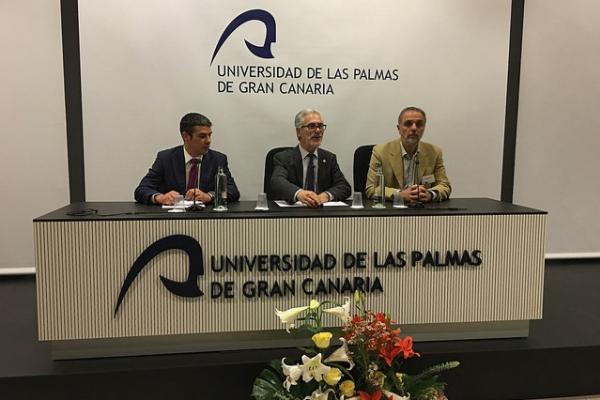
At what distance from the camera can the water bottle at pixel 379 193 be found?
Result: 262cm

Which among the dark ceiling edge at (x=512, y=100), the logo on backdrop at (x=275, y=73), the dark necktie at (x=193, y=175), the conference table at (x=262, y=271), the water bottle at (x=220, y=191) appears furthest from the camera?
the dark ceiling edge at (x=512, y=100)

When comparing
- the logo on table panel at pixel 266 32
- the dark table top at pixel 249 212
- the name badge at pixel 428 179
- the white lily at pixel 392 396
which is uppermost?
the logo on table panel at pixel 266 32

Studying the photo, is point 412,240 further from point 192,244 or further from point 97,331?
point 97,331

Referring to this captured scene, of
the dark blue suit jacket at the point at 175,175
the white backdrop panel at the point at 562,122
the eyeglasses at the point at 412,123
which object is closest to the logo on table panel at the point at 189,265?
the dark blue suit jacket at the point at 175,175

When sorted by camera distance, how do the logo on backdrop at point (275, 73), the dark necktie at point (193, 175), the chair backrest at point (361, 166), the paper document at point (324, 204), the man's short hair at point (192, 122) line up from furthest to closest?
the logo on backdrop at point (275, 73) → the chair backrest at point (361, 166) → the dark necktie at point (193, 175) → the man's short hair at point (192, 122) → the paper document at point (324, 204)

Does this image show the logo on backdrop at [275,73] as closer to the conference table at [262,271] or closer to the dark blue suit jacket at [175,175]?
the dark blue suit jacket at [175,175]

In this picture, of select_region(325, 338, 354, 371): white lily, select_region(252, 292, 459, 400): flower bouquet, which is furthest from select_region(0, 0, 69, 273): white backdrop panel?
select_region(325, 338, 354, 371): white lily

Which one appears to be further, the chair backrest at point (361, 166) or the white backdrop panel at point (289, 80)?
the white backdrop panel at point (289, 80)

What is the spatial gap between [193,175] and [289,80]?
152 cm

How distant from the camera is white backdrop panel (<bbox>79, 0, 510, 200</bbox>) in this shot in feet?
12.5

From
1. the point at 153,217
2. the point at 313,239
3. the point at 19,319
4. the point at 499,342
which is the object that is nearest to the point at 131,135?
the point at 19,319

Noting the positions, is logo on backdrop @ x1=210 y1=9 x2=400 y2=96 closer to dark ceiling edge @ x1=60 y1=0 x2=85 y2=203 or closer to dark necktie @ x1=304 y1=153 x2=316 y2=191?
dark ceiling edge @ x1=60 y1=0 x2=85 y2=203

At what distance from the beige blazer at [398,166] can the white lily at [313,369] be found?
144 centimetres

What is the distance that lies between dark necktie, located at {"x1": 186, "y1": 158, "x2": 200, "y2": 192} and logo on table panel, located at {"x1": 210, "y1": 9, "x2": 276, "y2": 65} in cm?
137
